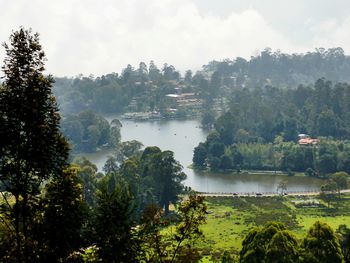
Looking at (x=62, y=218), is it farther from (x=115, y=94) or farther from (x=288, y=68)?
(x=288, y=68)

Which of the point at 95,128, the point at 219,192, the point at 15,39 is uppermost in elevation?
the point at 15,39

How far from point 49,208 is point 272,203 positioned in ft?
116

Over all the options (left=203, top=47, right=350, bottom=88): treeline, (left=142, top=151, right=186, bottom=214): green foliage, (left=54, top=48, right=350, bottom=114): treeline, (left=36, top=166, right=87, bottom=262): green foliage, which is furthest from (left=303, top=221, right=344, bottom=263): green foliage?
(left=203, top=47, right=350, bottom=88): treeline

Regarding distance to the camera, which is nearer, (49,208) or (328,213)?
(49,208)

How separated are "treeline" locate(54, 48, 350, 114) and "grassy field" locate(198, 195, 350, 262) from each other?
55.4m

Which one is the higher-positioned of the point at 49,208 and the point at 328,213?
the point at 49,208

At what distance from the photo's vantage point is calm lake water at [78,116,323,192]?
2076 inches

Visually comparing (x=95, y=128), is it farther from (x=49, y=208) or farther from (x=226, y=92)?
(x=49, y=208)

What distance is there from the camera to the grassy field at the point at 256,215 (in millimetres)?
32906

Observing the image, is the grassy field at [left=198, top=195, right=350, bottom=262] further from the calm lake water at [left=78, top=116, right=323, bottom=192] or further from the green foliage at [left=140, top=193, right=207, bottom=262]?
the green foliage at [left=140, top=193, right=207, bottom=262]

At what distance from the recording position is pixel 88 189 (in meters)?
41.5

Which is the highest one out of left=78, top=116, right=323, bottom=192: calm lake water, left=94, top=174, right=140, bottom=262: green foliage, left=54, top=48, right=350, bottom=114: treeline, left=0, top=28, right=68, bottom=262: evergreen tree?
left=54, top=48, right=350, bottom=114: treeline

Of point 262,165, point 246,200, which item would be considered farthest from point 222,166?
point 246,200

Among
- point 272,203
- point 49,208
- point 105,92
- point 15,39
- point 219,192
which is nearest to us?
point 15,39
